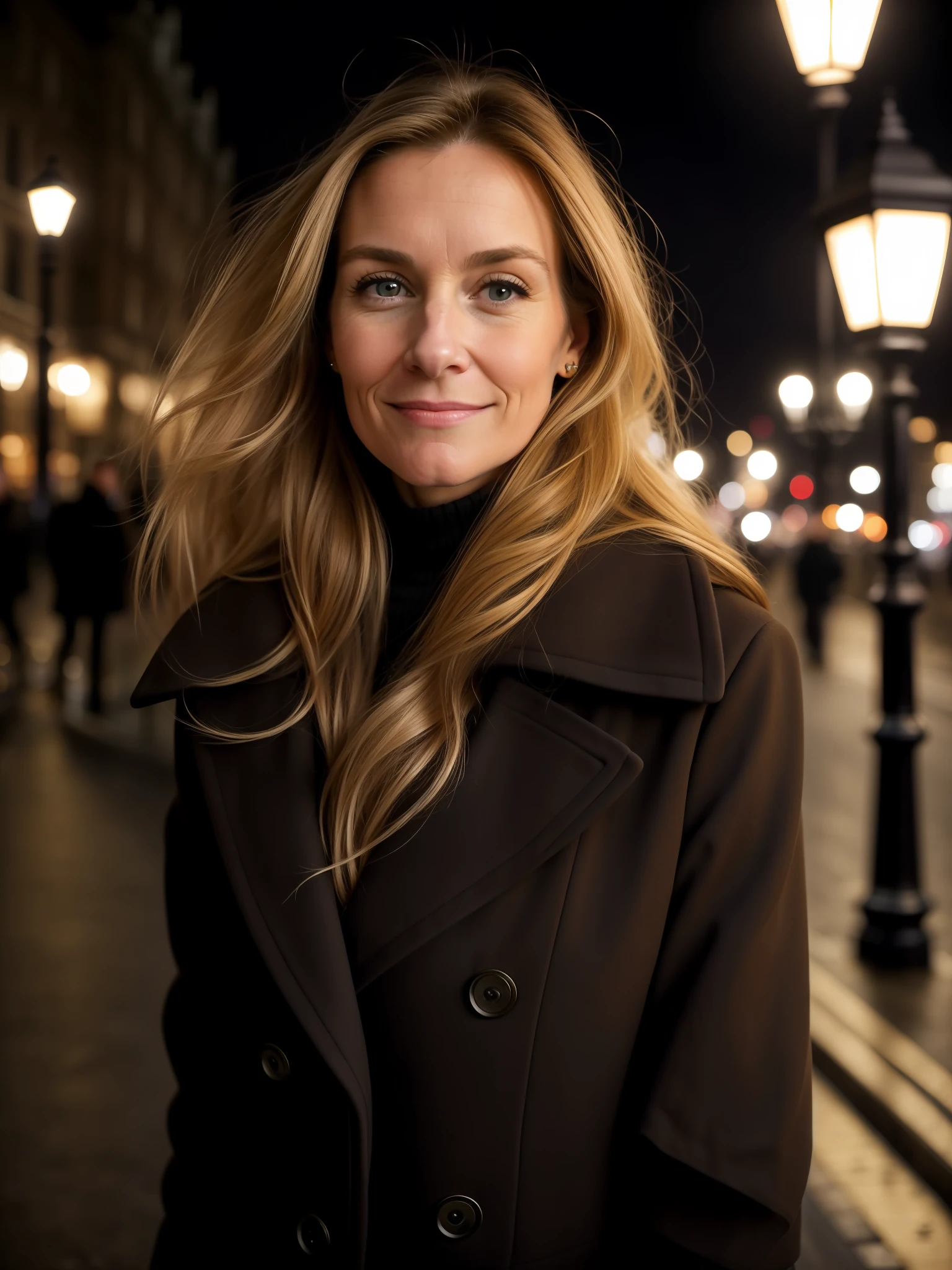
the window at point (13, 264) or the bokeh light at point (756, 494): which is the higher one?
the window at point (13, 264)

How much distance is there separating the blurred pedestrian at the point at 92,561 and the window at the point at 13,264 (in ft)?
98.8

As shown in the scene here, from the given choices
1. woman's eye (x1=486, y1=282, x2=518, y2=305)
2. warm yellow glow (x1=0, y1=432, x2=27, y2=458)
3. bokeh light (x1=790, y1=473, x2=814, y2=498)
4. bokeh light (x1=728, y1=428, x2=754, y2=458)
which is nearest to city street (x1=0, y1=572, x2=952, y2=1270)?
woman's eye (x1=486, y1=282, x2=518, y2=305)

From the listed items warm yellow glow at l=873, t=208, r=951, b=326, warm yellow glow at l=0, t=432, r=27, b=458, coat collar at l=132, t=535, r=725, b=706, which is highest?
warm yellow glow at l=0, t=432, r=27, b=458

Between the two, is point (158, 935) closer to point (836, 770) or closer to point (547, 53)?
point (547, 53)

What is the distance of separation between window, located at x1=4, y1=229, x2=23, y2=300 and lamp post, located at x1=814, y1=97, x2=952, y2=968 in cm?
3710

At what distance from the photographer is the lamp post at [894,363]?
5.12 meters

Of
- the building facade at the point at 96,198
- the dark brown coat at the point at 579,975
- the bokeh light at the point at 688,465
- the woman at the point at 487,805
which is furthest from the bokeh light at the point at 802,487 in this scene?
the dark brown coat at the point at 579,975

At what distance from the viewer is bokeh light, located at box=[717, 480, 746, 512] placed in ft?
264

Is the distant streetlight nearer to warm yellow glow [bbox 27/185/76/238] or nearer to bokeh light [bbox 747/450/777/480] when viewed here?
bokeh light [bbox 747/450/777/480]

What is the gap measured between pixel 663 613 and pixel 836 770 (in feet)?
26.5

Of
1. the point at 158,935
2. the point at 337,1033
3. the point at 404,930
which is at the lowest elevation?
the point at 158,935

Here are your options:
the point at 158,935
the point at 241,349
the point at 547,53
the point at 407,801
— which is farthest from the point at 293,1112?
the point at 158,935

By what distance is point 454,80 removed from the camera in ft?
6.24

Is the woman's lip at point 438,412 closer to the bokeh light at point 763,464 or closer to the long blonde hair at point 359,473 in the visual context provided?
the long blonde hair at point 359,473
